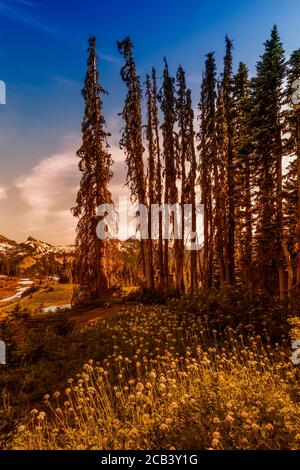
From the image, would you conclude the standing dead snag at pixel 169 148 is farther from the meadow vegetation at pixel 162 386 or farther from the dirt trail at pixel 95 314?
the meadow vegetation at pixel 162 386

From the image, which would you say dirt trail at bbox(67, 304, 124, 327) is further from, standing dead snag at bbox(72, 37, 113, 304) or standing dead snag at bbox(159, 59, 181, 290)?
standing dead snag at bbox(159, 59, 181, 290)

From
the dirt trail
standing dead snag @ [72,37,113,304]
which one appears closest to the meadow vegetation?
the dirt trail

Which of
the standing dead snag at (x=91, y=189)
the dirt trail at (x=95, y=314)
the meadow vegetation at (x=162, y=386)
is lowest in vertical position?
the dirt trail at (x=95, y=314)

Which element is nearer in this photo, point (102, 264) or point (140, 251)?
point (102, 264)

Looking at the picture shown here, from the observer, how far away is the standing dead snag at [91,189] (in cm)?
2131

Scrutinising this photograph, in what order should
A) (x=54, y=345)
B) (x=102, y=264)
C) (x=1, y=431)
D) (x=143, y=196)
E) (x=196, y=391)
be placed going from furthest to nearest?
(x=143, y=196), (x=102, y=264), (x=54, y=345), (x=196, y=391), (x=1, y=431)

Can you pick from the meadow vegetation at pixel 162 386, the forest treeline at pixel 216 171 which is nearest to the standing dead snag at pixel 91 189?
the forest treeline at pixel 216 171

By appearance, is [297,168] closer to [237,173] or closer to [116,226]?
[237,173]

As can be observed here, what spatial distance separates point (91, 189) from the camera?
21.5 metres

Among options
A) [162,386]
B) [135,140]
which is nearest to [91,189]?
[135,140]

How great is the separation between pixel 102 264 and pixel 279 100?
1458 centimetres

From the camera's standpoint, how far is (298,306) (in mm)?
10797

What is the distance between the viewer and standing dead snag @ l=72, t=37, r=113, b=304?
21.3 meters
